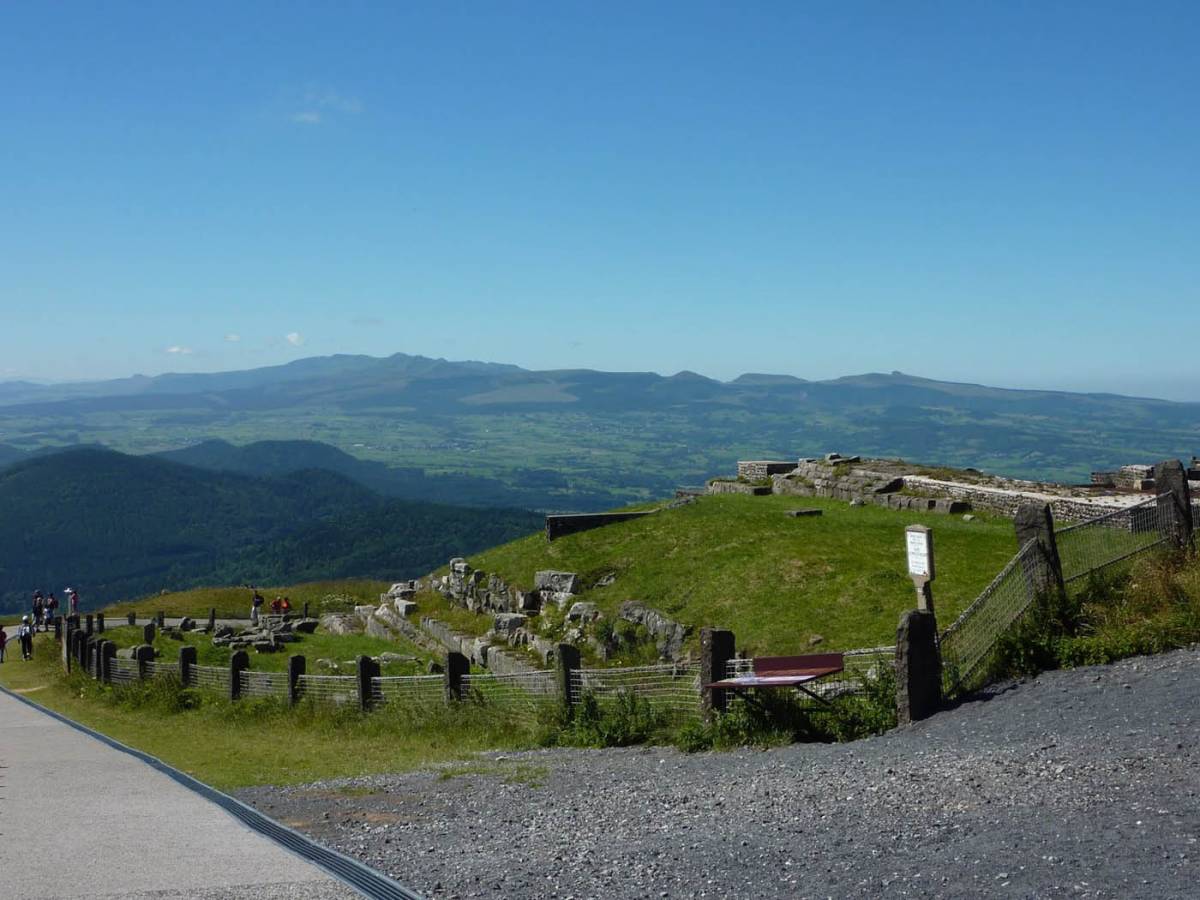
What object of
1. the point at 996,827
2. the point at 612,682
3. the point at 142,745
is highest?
the point at 996,827

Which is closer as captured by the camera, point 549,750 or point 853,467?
point 549,750

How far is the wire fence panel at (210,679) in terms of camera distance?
90.5 feet

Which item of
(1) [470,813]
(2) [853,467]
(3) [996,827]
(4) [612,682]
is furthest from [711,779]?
(2) [853,467]

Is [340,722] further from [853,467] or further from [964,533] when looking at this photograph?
[853,467]

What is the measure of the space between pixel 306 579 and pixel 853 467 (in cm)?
10878

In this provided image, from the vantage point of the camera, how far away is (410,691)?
885 inches

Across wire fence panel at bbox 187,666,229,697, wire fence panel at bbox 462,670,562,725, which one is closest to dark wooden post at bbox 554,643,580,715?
wire fence panel at bbox 462,670,562,725

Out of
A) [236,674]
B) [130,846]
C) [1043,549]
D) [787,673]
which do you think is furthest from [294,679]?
[1043,549]

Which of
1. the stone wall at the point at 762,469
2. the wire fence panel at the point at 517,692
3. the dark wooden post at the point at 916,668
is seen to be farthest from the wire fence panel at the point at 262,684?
the stone wall at the point at 762,469

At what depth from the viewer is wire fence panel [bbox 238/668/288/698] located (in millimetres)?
25750

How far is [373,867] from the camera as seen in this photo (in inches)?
412

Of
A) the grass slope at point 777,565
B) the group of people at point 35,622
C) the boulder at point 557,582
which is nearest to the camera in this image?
the grass slope at point 777,565

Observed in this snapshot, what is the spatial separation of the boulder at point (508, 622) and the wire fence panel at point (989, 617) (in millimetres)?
16418

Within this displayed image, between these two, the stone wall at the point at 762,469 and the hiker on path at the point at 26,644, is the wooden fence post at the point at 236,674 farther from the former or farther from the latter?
the hiker on path at the point at 26,644
